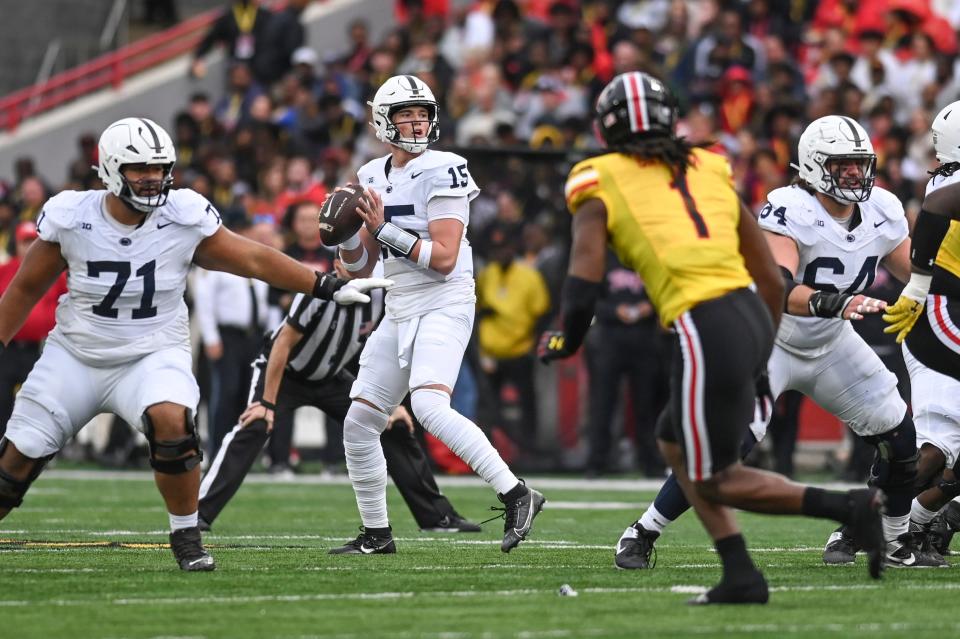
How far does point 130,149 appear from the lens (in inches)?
264

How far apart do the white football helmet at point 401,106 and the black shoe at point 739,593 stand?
2.75 metres

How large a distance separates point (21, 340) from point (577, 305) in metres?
8.10

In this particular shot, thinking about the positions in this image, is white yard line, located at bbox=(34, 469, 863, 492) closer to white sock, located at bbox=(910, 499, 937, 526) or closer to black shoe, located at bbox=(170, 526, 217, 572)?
white sock, located at bbox=(910, 499, 937, 526)

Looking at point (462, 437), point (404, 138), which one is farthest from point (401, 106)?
point (462, 437)

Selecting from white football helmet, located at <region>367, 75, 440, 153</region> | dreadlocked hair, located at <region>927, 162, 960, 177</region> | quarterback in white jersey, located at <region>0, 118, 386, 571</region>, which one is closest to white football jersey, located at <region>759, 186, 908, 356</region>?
dreadlocked hair, located at <region>927, 162, 960, 177</region>

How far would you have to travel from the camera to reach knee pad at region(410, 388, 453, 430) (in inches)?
285

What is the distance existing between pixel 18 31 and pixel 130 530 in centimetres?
1357

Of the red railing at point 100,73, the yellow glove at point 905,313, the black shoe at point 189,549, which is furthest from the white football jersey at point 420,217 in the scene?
the red railing at point 100,73

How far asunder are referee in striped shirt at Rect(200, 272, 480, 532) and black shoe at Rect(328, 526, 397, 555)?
1.12 metres

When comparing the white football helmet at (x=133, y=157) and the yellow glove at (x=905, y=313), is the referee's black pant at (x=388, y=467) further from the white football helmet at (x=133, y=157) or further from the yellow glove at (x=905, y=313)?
the yellow glove at (x=905, y=313)

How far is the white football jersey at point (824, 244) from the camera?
282 inches

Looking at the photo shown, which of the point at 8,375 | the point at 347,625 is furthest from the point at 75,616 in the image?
the point at 8,375

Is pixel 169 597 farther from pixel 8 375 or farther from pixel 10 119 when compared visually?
pixel 10 119

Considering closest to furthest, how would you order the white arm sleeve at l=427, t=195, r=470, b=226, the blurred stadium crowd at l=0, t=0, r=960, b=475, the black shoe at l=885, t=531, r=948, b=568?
the black shoe at l=885, t=531, r=948, b=568 < the white arm sleeve at l=427, t=195, r=470, b=226 < the blurred stadium crowd at l=0, t=0, r=960, b=475
